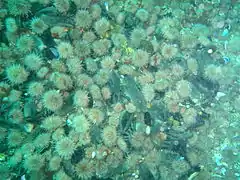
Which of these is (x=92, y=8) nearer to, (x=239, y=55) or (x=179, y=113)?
(x=179, y=113)

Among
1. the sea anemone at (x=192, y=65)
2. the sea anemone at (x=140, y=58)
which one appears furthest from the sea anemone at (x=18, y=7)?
the sea anemone at (x=192, y=65)

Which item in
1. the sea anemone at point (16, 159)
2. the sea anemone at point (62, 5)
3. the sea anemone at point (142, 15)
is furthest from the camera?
the sea anemone at point (142, 15)

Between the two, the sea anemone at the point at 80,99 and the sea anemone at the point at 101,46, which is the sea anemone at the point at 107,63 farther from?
the sea anemone at the point at 80,99

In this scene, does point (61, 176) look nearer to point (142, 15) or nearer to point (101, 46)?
point (101, 46)

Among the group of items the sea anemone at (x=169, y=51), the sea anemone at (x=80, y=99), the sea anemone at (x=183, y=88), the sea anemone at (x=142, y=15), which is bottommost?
the sea anemone at (x=80, y=99)

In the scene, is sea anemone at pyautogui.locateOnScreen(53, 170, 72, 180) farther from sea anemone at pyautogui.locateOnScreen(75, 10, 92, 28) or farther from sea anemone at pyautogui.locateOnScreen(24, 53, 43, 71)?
sea anemone at pyautogui.locateOnScreen(75, 10, 92, 28)

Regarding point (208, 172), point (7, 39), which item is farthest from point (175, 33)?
point (7, 39)

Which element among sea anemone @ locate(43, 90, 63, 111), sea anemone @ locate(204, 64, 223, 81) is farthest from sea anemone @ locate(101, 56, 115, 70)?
sea anemone @ locate(204, 64, 223, 81)

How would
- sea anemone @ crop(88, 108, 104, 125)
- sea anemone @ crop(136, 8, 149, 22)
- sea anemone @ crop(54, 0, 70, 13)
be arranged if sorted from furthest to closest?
sea anemone @ crop(136, 8, 149, 22)
sea anemone @ crop(54, 0, 70, 13)
sea anemone @ crop(88, 108, 104, 125)
